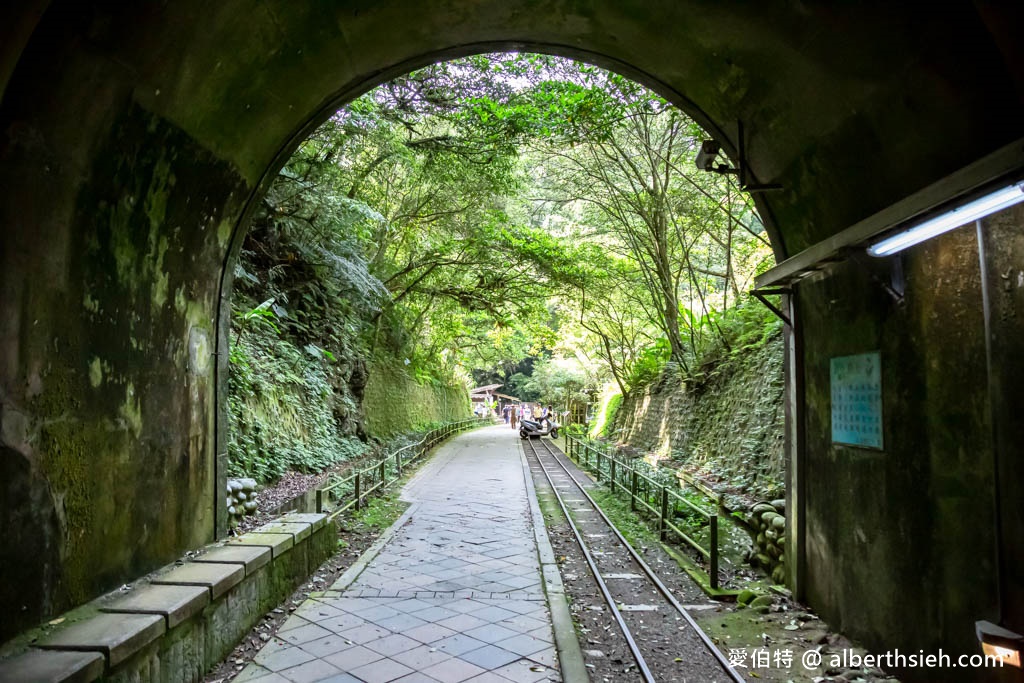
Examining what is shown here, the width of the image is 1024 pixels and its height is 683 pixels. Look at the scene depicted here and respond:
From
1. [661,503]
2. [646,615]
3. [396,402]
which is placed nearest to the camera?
[646,615]

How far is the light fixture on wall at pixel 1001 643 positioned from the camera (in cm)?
249

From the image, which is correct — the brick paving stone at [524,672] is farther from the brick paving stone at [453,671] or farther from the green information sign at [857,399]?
the green information sign at [857,399]

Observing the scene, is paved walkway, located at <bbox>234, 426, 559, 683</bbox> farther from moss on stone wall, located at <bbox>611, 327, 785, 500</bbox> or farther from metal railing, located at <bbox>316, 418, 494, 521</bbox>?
moss on stone wall, located at <bbox>611, 327, 785, 500</bbox>

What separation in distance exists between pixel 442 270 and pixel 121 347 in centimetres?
1380

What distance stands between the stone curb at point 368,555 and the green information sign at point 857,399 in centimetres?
447

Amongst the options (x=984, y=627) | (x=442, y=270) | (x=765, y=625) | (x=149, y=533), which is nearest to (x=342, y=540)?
(x=149, y=533)

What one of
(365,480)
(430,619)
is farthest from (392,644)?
(365,480)

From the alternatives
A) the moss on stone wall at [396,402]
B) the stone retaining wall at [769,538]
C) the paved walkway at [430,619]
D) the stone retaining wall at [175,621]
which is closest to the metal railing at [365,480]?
the paved walkway at [430,619]

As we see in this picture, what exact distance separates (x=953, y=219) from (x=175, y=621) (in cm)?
461

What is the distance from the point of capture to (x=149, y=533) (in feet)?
12.7

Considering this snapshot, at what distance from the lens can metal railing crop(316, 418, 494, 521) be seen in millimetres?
7523

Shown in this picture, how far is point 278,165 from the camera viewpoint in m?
4.96

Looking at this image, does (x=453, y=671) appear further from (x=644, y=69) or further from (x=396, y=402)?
(x=396, y=402)

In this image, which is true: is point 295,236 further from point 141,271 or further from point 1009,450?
point 1009,450
